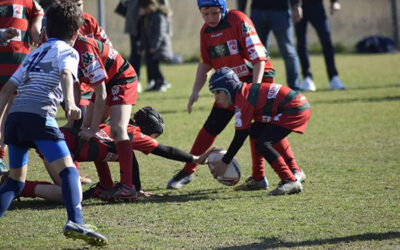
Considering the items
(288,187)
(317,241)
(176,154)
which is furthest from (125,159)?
(317,241)

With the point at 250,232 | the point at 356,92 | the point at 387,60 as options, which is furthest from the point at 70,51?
the point at 387,60

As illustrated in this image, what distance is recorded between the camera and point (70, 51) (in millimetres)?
4723

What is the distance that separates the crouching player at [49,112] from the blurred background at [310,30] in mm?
16735

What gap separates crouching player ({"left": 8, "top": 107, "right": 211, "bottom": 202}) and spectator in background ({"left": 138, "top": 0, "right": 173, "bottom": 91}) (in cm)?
721

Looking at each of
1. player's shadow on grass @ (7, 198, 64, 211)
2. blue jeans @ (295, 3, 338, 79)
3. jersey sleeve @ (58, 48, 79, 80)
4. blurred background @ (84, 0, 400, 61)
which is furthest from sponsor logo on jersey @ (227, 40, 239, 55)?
blurred background @ (84, 0, 400, 61)

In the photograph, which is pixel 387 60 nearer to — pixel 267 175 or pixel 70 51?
pixel 267 175

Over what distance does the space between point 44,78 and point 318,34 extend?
30.0 ft

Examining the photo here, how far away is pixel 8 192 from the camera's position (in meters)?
→ 4.86

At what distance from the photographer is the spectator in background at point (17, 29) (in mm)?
7348

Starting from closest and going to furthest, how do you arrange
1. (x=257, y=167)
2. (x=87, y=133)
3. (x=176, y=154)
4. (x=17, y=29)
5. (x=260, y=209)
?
(x=87, y=133) → (x=260, y=209) → (x=176, y=154) → (x=257, y=167) → (x=17, y=29)

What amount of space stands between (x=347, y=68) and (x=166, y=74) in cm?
407

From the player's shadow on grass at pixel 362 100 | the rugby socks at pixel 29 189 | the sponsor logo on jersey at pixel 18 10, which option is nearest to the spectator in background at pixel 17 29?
the sponsor logo on jersey at pixel 18 10

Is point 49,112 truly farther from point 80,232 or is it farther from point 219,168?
point 219,168

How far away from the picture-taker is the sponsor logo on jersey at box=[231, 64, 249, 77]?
6.93 meters
